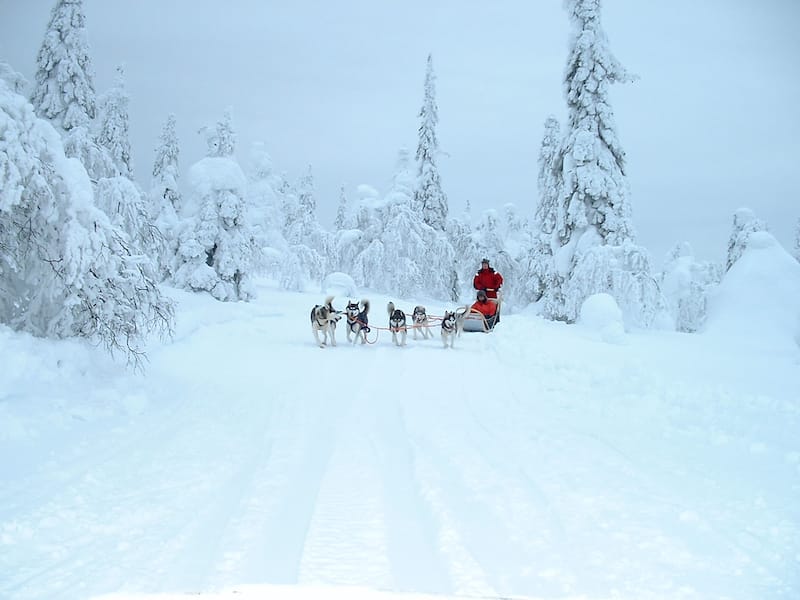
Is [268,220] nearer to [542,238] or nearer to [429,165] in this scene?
[429,165]

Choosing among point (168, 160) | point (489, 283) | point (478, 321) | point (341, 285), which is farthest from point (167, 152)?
point (478, 321)

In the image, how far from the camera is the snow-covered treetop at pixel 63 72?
59.2 feet

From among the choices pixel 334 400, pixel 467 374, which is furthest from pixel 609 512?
pixel 467 374

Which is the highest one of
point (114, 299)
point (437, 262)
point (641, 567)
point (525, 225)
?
point (525, 225)

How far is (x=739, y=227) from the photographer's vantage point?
27438 mm

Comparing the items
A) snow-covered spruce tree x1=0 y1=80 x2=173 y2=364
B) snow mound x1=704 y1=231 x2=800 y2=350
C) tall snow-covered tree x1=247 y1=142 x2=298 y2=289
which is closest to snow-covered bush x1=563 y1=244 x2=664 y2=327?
snow mound x1=704 y1=231 x2=800 y2=350

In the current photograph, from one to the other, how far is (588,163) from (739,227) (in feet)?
47.5

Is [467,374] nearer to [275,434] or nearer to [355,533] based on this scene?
[275,434]

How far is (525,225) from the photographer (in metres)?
45.4

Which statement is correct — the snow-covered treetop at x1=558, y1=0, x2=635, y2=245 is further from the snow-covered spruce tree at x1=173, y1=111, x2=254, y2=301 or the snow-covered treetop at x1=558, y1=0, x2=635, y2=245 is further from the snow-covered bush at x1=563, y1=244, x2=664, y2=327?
the snow-covered spruce tree at x1=173, y1=111, x2=254, y2=301

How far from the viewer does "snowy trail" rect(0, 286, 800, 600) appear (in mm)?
2672

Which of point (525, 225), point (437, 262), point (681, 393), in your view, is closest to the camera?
point (681, 393)

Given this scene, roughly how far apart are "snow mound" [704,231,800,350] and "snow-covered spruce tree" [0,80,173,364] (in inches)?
509

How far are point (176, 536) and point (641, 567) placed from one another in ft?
8.51
